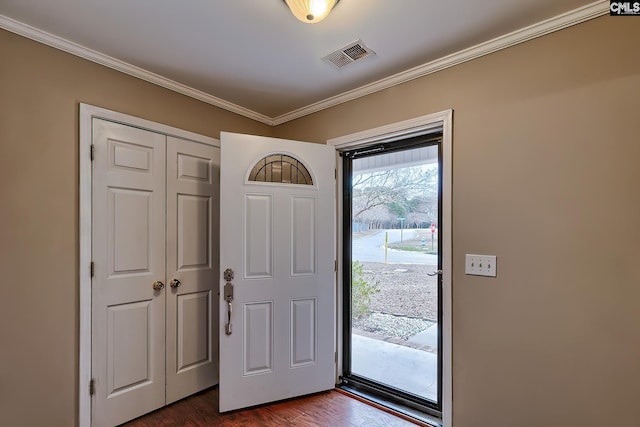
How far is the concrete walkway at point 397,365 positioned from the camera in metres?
2.28

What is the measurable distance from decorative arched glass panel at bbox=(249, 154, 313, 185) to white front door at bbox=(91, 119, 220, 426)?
431mm

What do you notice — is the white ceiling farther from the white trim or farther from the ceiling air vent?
the white trim

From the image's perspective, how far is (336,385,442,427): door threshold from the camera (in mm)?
2092

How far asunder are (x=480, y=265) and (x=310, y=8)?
1631 millimetres

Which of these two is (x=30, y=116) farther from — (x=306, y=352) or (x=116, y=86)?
(x=306, y=352)

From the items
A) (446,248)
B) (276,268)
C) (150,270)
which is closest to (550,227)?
(446,248)

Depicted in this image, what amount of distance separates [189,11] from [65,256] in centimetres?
152

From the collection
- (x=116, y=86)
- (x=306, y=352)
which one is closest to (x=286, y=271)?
(x=306, y=352)

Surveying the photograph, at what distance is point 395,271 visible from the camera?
2.46 meters

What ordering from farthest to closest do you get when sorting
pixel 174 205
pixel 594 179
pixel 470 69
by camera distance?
1. pixel 174 205
2. pixel 470 69
3. pixel 594 179

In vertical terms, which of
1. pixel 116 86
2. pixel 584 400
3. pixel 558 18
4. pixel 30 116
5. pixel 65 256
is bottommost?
pixel 584 400

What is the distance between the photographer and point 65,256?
1819 millimetres

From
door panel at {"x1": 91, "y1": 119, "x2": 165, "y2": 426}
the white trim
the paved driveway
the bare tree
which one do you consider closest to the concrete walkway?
the white trim

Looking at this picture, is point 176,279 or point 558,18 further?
point 176,279
